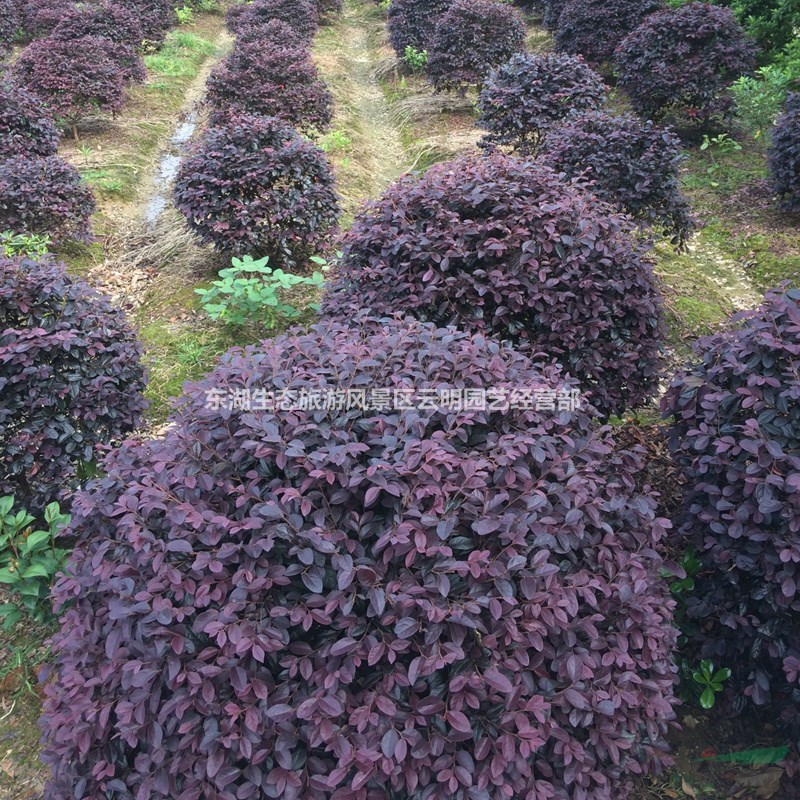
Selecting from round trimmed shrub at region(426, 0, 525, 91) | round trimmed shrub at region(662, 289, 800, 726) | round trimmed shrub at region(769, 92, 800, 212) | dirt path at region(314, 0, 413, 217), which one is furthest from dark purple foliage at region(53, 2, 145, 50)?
round trimmed shrub at region(662, 289, 800, 726)

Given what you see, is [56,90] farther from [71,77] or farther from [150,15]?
[150,15]

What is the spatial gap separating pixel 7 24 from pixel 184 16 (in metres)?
5.14

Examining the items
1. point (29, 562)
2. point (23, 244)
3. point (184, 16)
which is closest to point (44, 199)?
point (23, 244)

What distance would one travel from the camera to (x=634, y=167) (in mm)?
4785

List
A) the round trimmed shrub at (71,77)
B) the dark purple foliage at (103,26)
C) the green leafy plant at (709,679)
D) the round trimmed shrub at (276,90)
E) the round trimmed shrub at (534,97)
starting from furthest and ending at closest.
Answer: the dark purple foliage at (103,26), the round trimmed shrub at (71,77), the round trimmed shrub at (276,90), the round trimmed shrub at (534,97), the green leafy plant at (709,679)

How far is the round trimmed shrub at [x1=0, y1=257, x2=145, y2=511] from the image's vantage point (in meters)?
2.90

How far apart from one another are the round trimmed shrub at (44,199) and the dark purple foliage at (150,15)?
873 centimetres

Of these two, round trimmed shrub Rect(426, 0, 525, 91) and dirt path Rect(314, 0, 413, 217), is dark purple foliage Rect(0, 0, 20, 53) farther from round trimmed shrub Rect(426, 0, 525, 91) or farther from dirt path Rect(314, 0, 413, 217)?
round trimmed shrub Rect(426, 0, 525, 91)

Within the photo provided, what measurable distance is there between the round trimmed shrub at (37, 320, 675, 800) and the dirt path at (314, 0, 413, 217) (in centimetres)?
483

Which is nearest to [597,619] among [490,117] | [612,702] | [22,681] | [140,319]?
[612,702]

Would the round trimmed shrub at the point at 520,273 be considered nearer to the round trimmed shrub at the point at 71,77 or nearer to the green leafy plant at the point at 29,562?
the green leafy plant at the point at 29,562

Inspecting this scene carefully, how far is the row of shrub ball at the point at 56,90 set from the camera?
5.46 metres

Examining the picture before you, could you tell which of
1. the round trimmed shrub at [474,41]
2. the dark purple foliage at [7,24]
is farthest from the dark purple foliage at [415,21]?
the dark purple foliage at [7,24]

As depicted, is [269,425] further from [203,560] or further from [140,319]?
[140,319]
